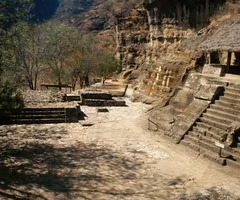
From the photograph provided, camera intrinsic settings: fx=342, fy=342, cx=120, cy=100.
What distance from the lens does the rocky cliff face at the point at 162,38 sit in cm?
1903

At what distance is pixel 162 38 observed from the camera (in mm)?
32438

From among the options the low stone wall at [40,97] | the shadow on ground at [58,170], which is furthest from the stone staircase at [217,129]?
the low stone wall at [40,97]

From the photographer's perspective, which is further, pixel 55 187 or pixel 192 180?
pixel 192 180

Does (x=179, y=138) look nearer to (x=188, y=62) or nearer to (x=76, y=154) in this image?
(x=76, y=154)

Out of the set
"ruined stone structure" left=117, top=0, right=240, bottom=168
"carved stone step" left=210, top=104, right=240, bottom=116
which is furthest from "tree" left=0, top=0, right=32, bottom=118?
"carved stone step" left=210, top=104, right=240, bottom=116

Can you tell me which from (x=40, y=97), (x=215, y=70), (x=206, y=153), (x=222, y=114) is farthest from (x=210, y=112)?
(x=40, y=97)

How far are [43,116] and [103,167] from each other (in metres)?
6.03

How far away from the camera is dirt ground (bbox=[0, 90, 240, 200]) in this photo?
7.60 metres

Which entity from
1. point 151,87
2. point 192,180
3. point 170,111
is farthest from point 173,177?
point 151,87

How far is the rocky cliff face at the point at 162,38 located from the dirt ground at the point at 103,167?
18.6ft

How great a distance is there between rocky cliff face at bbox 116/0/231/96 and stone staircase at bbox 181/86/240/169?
4.65 m

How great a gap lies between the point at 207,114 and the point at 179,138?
123cm

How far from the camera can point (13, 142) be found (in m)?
11.4

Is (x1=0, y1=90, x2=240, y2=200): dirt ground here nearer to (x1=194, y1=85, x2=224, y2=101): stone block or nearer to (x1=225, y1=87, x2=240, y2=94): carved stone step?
(x1=194, y1=85, x2=224, y2=101): stone block
